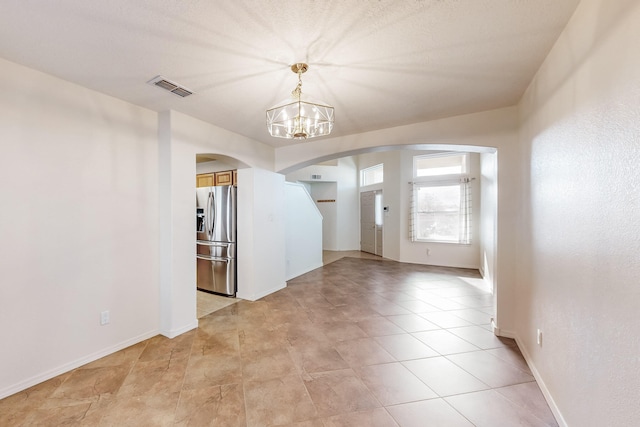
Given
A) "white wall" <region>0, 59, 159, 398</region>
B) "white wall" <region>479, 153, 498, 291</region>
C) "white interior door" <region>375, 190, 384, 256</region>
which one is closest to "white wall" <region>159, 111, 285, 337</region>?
"white wall" <region>0, 59, 159, 398</region>

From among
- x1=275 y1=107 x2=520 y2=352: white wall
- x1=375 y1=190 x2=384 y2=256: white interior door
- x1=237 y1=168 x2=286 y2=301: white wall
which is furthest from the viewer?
x1=375 y1=190 x2=384 y2=256: white interior door

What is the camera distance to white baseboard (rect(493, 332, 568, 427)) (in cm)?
163

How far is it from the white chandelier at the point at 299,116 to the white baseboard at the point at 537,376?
256 cm

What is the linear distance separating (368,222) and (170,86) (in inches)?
281

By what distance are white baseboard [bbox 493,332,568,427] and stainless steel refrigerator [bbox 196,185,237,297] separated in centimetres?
373

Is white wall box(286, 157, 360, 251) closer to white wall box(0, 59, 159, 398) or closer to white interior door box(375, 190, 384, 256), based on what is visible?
white interior door box(375, 190, 384, 256)

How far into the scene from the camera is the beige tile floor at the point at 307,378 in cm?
171

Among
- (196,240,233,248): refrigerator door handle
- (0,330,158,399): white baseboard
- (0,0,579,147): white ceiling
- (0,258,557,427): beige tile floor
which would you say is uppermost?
(0,0,579,147): white ceiling

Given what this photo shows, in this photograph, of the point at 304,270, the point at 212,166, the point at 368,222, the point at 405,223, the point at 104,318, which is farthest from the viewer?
the point at 368,222

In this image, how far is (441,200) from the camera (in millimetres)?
6469

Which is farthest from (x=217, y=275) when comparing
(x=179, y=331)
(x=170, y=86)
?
(x=170, y=86)

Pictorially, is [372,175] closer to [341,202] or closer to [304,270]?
[341,202]

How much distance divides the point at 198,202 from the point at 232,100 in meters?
2.31

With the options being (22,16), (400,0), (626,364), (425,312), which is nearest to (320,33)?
(400,0)
